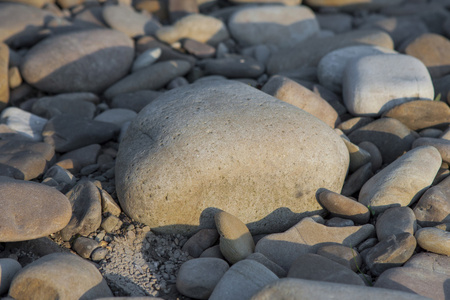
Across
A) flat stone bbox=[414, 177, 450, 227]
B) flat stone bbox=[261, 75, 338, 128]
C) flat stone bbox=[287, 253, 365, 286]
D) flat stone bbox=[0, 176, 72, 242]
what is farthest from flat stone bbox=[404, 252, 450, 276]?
flat stone bbox=[0, 176, 72, 242]

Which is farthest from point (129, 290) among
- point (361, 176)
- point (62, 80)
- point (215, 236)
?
point (62, 80)

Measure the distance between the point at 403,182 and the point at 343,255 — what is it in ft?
2.48

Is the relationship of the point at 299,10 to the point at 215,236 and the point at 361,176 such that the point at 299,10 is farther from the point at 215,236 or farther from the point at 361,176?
the point at 215,236

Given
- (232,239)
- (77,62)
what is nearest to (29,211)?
(232,239)

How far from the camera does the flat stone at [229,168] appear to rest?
3.05 meters

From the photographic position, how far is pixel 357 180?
3510mm

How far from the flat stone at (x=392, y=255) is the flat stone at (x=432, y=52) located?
2.98 meters

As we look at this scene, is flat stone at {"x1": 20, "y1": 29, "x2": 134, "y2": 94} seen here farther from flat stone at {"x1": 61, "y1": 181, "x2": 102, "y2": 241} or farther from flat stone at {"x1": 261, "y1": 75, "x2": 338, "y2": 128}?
flat stone at {"x1": 61, "y1": 181, "x2": 102, "y2": 241}

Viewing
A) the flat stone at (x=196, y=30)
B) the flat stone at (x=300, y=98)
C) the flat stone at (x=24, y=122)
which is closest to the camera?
the flat stone at (x=300, y=98)

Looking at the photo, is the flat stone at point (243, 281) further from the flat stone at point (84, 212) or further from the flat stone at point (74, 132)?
the flat stone at point (74, 132)

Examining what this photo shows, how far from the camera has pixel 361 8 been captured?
306 inches

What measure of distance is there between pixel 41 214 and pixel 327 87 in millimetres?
3165

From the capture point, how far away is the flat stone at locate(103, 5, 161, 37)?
6.33 metres

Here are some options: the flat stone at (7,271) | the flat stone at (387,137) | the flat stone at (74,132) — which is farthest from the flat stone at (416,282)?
the flat stone at (74,132)
